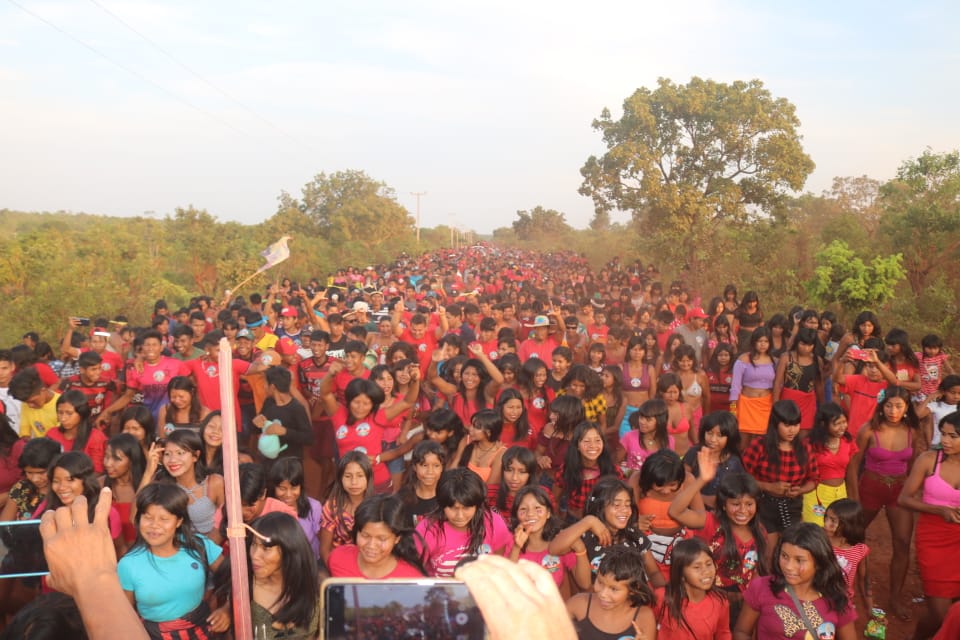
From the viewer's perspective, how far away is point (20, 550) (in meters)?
2.58

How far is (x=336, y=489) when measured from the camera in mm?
4113

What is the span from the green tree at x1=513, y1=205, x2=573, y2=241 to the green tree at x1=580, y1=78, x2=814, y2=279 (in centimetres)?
6516

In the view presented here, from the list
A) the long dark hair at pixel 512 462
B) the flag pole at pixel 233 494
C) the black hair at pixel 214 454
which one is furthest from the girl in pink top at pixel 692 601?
the black hair at pixel 214 454

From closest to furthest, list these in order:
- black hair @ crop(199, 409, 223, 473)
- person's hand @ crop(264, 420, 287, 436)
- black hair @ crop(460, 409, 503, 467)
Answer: black hair @ crop(199, 409, 223, 473) → black hair @ crop(460, 409, 503, 467) → person's hand @ crop(264, 420, 287, 436)

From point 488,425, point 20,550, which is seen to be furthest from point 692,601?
point 20,550

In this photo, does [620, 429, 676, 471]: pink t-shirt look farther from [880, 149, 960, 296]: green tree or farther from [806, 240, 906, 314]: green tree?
[880, 149, 960, 296]: green tree

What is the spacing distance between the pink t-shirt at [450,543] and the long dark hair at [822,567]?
1.42m

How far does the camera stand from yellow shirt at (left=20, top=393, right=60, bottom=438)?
5254 millimetres

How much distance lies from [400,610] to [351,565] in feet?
5.84

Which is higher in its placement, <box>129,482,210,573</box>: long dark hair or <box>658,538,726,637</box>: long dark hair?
<box>129,482,210,573</box>: long dark hair

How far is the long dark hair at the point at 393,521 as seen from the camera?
329 centimetres

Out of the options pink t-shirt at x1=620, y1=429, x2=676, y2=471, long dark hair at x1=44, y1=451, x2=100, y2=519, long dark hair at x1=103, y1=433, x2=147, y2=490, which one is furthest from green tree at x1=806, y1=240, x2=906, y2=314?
long dark hair at x1=44, y1=451, x2=100, y2=519

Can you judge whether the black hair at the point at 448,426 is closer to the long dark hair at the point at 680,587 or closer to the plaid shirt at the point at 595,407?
the plaid shirt at the point at 595,407

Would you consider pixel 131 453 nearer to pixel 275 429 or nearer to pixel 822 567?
pixel 275 429
